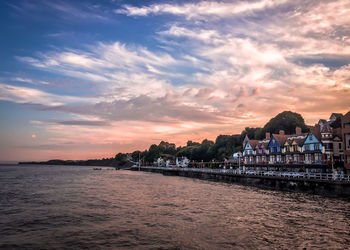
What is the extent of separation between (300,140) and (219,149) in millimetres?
86405

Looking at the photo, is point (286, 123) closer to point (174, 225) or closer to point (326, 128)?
point (326, 128)

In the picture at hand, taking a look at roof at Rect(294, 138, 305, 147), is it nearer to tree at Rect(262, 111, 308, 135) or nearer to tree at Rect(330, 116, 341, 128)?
tree at Rect(330, 116, 341, 128)

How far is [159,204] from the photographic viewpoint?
3728cm

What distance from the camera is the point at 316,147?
68.8m

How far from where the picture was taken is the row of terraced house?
179ft

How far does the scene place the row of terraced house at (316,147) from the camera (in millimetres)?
54612

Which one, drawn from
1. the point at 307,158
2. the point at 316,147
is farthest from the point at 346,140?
the point at 307,158

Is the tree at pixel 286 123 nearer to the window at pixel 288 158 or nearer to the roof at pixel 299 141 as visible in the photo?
the window at pixel 288 158

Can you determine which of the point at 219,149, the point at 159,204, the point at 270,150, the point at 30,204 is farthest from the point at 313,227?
the point at 219,149

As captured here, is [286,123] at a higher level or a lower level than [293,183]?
higher

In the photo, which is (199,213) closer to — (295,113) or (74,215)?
(74,215)

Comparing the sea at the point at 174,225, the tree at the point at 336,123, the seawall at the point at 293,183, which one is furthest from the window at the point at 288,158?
the sea at the point at 174,225

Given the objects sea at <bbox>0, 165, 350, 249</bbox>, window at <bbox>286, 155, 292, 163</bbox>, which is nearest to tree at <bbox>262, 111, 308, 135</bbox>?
window at <bbox>286, 155, 292, 163</bbox>

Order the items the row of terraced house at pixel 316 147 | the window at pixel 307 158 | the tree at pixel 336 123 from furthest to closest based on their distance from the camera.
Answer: the window at pixel 307 158 → the tree at pixel 336 123 → the row of terraced house at pixel 316 147
